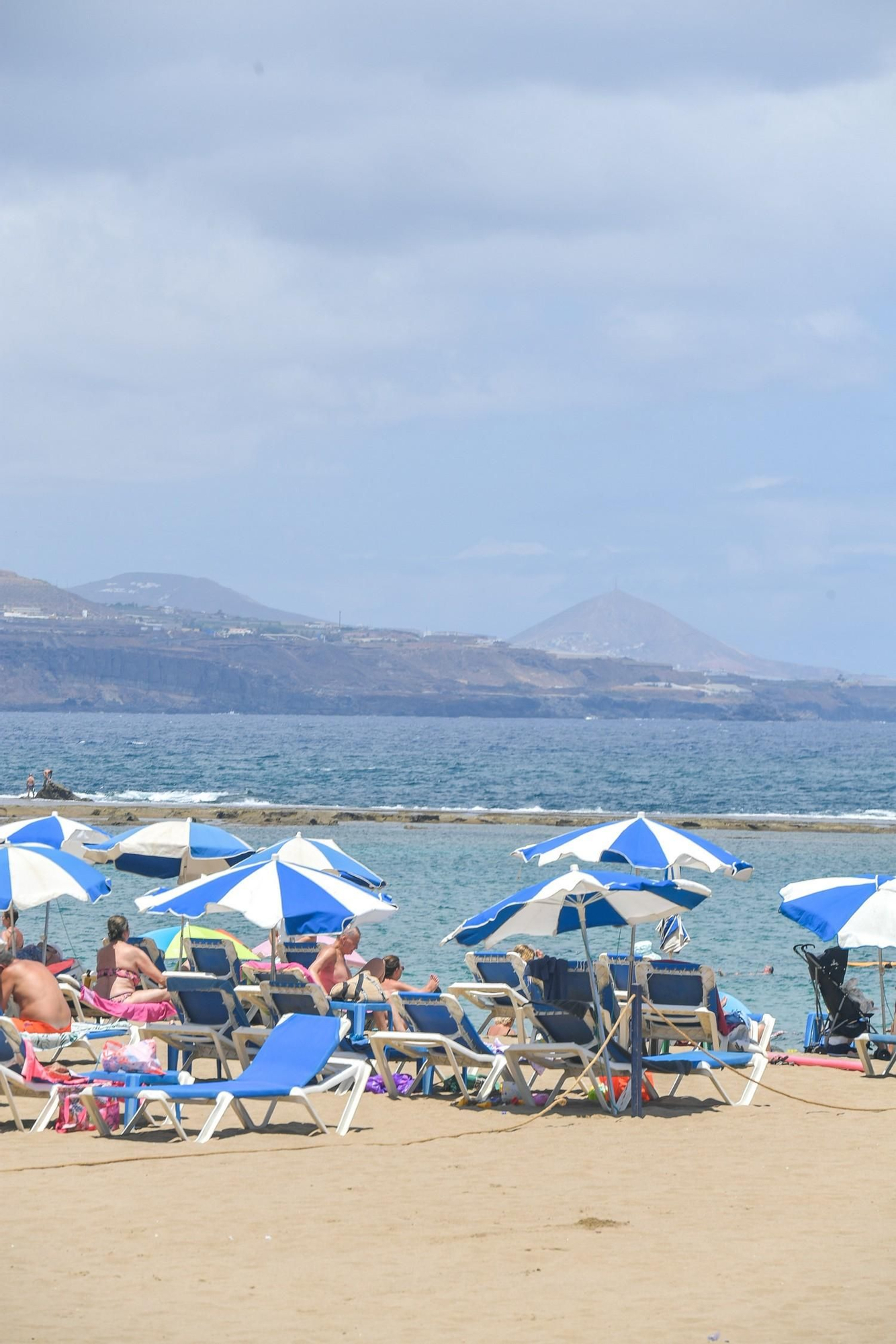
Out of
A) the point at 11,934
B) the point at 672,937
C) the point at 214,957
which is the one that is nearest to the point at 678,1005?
the point at 672,937

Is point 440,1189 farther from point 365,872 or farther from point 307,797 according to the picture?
point 307,797

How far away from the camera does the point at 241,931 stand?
74.1 feet

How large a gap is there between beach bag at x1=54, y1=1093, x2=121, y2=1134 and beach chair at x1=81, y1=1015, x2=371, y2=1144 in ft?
0.32

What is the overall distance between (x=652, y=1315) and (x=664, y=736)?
603 ft

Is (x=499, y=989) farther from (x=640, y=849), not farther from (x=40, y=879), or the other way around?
(x=40, y=879)

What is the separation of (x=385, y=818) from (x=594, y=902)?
41.5 metres

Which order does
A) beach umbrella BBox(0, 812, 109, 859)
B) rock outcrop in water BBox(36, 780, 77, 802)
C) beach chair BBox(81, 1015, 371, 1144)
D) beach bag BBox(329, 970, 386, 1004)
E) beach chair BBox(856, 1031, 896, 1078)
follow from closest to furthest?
beach chair BBox(81, 1015, 371, 1144)
beach chair BBox(856, 1031, 896, 1078)
beach bag BBox(329, 970, 386, 1004)
beach umbrella BBox(0, 812, 109, 859)
rock outcrop in water BBox(36, 780, 77, 802)

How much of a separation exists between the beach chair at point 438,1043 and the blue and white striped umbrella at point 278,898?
0.84 m

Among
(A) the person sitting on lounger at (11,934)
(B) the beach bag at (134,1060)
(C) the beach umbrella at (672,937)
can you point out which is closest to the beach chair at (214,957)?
(A) the person sitting on lounger at (11,934)

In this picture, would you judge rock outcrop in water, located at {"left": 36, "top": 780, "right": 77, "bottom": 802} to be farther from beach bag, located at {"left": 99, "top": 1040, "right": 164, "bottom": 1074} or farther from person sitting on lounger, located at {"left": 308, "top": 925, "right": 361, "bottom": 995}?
beach bag, located at {"left": 99, "top": 1040, "right": 164, "bottom": 1074}

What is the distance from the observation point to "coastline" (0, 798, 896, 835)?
50.2 m

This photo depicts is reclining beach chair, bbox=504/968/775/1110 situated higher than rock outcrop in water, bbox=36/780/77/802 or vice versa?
reclining beach chair, bbox=504/968/775/1110

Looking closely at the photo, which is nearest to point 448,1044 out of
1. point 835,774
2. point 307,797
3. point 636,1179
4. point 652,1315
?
point 636,1179

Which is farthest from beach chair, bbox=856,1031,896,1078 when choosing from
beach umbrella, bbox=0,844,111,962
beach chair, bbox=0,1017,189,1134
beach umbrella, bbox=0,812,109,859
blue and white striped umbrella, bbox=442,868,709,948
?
beach umbrella, bbox=0,812,109,859
